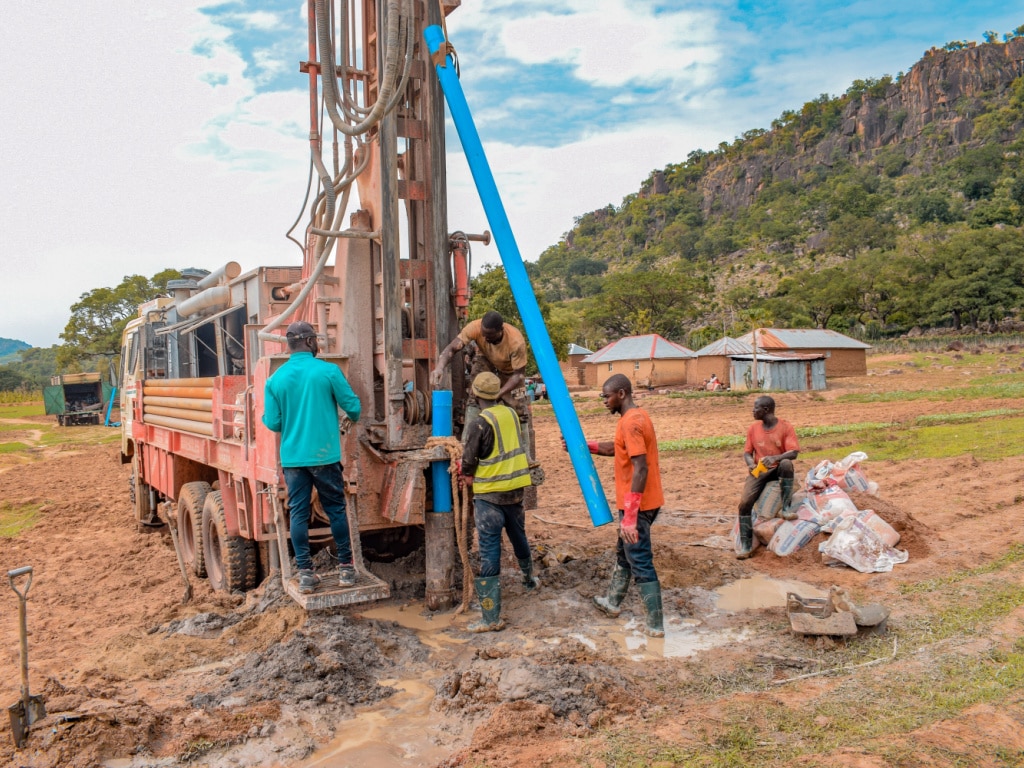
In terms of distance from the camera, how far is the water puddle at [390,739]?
3.64 metres

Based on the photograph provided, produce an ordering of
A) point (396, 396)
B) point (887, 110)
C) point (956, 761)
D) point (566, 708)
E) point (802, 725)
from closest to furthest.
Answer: point (956, 761)
point (802, 725)
point (566, 708)
point (396, 396)
point (887, 110)

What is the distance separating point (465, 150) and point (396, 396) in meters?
1.89

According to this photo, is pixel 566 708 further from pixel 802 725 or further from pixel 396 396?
pixel 396 396

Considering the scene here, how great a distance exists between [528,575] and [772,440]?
2652mm

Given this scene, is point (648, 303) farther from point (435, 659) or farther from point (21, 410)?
point (435, 659)

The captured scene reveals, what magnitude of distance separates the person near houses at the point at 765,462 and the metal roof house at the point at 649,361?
1204 inches

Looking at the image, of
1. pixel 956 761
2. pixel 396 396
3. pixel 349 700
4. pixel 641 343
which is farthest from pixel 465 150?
pixel 641 343

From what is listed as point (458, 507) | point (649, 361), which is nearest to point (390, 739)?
→ point (458, 507)

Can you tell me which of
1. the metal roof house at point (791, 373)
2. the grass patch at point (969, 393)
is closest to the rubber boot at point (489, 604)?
the grass patch at point (969, 393)

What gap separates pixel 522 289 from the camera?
18.9 feet

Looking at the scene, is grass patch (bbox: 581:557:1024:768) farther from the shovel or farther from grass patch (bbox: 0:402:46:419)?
grass patch (bbox: 0:402:46:419)

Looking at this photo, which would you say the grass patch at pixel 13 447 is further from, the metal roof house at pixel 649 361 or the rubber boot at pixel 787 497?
the metal roof house at pixel 649 361

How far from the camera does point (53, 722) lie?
3.73 meters

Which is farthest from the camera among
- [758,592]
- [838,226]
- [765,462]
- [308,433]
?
[838,226]
